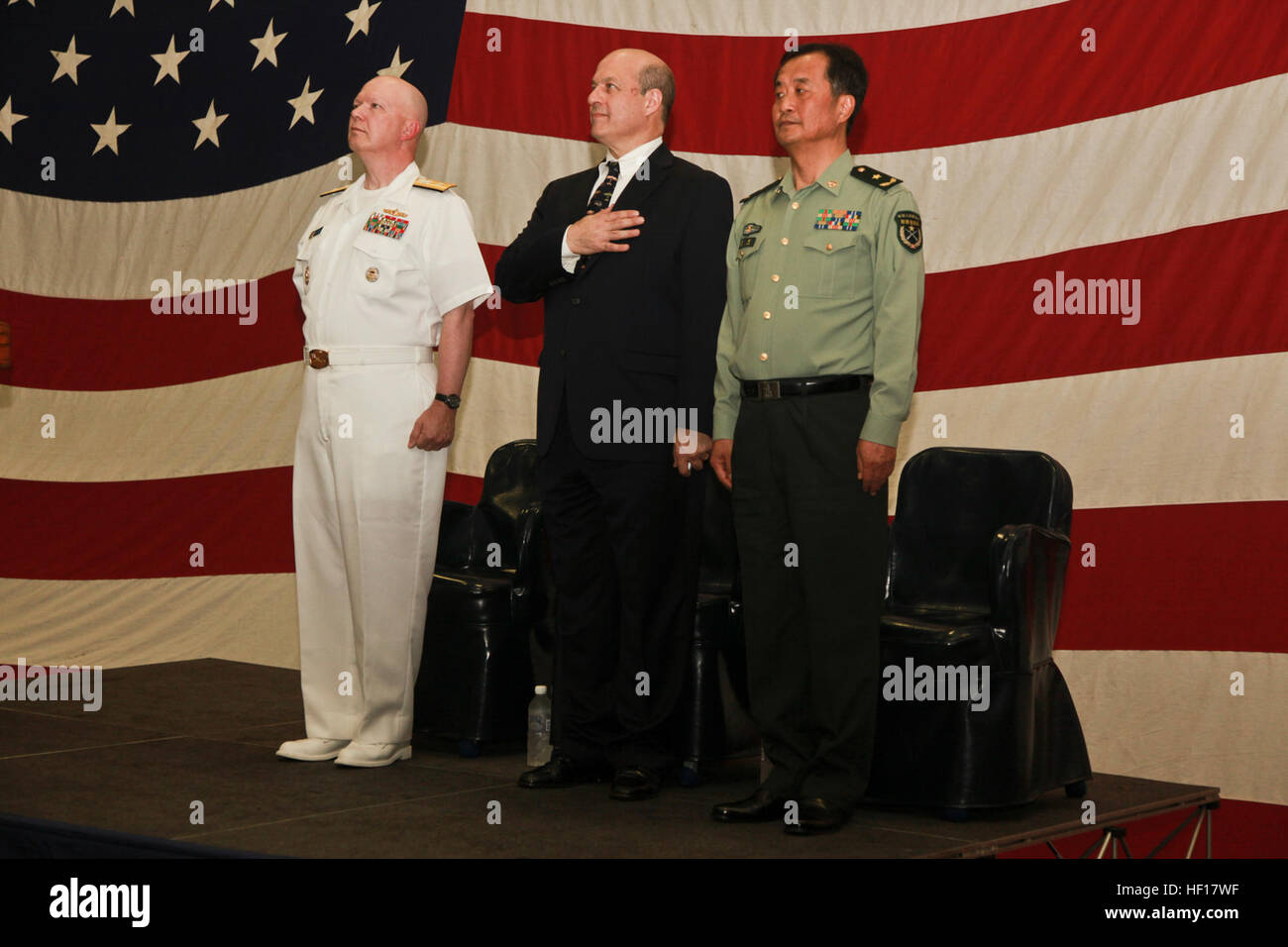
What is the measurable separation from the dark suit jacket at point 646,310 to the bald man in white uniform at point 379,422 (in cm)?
33

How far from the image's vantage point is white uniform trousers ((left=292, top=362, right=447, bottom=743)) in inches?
119

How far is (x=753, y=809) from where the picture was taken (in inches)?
99.0

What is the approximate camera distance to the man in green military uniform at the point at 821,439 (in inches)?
98.0

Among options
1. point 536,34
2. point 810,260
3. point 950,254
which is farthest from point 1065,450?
point 536,34

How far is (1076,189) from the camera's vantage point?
12.0 ft

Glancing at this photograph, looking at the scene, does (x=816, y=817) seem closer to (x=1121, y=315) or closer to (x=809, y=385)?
(x=809, y=385)

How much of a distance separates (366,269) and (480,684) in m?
1.08

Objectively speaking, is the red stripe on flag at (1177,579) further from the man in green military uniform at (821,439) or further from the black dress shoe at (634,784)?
the black dress shoe at (634,784)

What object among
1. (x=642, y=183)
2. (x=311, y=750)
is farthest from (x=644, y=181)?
(x=311, y=750)

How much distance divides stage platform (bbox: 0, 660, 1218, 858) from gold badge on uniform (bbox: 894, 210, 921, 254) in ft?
3.72

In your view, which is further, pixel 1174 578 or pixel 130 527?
pixel 130 527

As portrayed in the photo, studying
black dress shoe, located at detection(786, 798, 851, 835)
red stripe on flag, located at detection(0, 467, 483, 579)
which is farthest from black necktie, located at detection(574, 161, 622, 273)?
red stripe on flag, located at detection(0, 467, 483, 579)

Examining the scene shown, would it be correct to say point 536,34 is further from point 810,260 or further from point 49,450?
point 49,450

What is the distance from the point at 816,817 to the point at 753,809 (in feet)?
0.47
